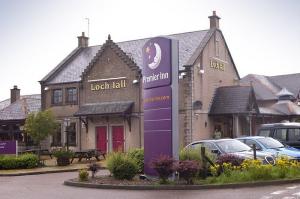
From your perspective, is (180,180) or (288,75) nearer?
(180,180)

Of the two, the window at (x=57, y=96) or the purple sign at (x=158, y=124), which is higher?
the window at (x=57, y=96)

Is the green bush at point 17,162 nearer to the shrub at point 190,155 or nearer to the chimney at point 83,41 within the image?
the shrub at point 190,155

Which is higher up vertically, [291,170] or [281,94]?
[281,94]

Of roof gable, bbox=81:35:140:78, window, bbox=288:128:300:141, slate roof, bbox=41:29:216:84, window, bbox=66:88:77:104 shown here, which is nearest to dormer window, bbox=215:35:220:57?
slate roof, bbox=41:29:216:84

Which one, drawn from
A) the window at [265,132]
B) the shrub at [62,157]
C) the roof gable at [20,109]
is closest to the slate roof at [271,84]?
the roof gable at [20,109]

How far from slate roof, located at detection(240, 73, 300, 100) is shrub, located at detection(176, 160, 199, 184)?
129 ft

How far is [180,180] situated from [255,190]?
3041mm

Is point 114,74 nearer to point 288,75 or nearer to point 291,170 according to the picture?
point 291,170

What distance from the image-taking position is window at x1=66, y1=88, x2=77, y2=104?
136 feet

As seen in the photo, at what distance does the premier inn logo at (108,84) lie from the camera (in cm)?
3825

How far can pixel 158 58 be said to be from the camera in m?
18.2

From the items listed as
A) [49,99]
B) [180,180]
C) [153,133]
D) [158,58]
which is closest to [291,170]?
[180,180]

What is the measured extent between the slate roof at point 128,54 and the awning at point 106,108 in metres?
2.96

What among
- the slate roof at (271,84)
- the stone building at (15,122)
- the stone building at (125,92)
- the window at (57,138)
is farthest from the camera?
the slate roof at (271,84)
